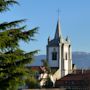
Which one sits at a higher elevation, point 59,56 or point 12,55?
point 59,56

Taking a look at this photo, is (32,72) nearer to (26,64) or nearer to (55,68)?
(26,64)

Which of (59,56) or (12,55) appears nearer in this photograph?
(12,55)

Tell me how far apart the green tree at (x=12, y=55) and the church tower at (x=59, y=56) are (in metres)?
127

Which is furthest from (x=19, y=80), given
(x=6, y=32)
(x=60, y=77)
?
(x=60, y=77)

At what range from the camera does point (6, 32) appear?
14.5 m

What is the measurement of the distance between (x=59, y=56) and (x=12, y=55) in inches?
5128

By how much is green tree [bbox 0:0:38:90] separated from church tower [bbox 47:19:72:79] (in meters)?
127

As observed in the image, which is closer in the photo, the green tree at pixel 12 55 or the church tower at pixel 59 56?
the green tree at pixel 12 55

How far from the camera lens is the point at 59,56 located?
476ft

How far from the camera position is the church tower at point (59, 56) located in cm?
14479

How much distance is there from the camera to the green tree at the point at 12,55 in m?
14.6

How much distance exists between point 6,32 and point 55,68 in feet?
433

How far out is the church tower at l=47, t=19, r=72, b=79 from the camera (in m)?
145

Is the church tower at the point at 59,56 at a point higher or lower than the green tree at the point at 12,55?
higher
